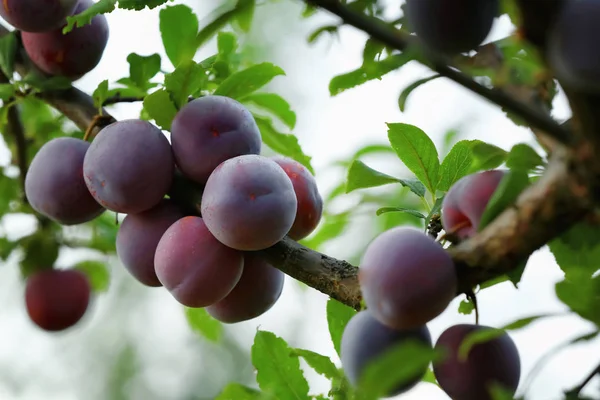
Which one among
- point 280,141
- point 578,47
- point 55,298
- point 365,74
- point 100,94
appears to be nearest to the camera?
point 578,47

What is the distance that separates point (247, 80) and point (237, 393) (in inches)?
13.1

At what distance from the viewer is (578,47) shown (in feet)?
1.18

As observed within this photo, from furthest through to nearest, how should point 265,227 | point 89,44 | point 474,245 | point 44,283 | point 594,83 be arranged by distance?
1. point 44,283
2. point 89,44
3. point 265,227
4. point 474,245
5. point 594,83

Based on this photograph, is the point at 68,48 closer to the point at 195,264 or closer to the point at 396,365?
the point at 195,264

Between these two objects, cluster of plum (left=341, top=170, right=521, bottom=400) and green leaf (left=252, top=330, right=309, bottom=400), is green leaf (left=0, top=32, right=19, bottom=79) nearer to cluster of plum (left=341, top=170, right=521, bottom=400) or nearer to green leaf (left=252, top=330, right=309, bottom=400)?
green leaf (left=252, top=330, right=309, bottom=400)

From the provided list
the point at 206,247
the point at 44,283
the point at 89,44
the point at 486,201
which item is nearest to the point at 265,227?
the point at 206,247

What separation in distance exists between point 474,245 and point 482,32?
13cm

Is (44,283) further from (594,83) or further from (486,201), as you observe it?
(594,83)

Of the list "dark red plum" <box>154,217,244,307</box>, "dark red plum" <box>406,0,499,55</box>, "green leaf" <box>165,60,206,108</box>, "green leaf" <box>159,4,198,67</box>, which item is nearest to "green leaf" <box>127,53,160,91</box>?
"green leaf" <box>159,4,198,67</box>

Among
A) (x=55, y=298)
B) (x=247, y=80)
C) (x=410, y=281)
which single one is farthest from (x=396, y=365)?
(x=55, y=298)

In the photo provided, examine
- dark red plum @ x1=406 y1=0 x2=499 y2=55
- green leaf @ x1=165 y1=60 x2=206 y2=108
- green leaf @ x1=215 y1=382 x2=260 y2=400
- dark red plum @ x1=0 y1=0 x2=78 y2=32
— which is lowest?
green leaf @ x1=215 y1=382 x2=260 y2=400

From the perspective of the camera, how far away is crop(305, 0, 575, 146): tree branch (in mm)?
359

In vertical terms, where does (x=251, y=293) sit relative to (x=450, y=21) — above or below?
below

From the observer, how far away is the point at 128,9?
665 mm
